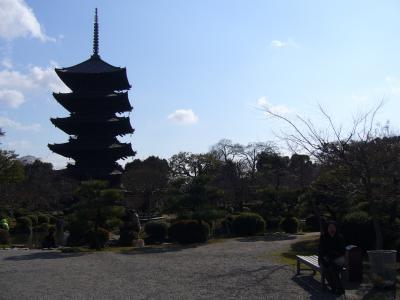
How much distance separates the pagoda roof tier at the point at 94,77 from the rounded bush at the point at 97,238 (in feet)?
65.4

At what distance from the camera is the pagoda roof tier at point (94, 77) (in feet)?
130

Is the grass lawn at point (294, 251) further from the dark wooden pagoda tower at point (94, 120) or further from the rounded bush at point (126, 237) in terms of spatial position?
the dark wooden pagoda tower at point (94, 120)

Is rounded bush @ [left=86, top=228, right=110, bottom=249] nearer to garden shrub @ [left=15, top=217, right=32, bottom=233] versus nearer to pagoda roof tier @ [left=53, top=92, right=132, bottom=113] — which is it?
garden shrub @ [left=15, top=217, right=32, bottom=233]

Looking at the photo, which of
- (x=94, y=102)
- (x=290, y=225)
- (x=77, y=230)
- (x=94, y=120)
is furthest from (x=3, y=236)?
(x=94, y=102)

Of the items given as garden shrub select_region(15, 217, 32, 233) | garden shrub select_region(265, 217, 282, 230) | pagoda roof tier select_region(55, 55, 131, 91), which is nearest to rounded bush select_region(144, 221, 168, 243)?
garden shrub select_region(265, 217, 282, 230)

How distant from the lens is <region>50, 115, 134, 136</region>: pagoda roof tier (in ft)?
128

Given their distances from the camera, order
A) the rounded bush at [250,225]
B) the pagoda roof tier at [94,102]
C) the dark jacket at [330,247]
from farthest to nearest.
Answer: the pagoda roof tier at [94,102] < the rounded bush at [250,225] < the dark jacket at [330,247]

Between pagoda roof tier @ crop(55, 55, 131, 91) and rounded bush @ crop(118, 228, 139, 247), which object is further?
pagoda roof tier @ crop(55, 55, 131, 91)

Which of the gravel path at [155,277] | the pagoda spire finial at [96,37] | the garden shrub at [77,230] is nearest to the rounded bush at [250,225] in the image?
the garden shrub at [77,230]

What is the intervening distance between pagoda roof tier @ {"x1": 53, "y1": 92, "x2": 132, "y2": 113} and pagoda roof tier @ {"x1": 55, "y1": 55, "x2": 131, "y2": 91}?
1051mm

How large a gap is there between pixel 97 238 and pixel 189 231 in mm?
3823

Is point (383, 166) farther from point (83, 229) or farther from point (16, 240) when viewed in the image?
point (16, 240)

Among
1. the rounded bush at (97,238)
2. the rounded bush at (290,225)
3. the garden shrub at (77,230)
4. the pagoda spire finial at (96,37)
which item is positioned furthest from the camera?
the pagoda spire finial at (96,37)

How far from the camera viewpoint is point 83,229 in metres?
22.4
